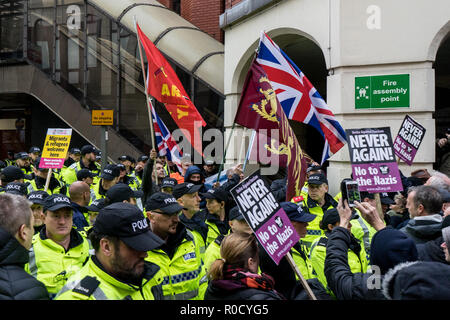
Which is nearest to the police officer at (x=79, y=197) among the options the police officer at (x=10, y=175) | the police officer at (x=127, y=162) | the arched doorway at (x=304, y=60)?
the police officer at (x=10, y=175)

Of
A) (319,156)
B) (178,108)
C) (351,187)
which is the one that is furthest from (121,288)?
(319,156)

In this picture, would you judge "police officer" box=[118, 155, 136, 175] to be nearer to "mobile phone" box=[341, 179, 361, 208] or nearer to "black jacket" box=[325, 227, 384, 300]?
"mobile phone" box=[341, 179, 361, 208]

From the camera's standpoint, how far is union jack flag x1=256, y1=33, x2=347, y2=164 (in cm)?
621

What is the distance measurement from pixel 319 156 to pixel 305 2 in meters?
7.05

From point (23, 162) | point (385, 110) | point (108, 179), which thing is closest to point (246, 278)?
point (108, 179)

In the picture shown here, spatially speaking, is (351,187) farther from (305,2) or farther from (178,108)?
(305,2)

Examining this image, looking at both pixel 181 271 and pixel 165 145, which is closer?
pixel 181 271

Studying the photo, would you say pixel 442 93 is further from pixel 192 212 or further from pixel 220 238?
pixel 220 238

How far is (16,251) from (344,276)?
2.07 metres

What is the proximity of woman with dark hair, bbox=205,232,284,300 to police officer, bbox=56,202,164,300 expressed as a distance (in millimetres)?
409

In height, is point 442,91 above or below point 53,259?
above

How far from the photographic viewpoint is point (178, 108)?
26.9ft

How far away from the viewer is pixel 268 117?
18.8ft

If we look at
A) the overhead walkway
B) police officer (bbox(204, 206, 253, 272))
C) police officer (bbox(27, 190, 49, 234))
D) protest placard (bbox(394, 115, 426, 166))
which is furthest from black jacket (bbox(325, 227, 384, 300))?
the overhead walkway
